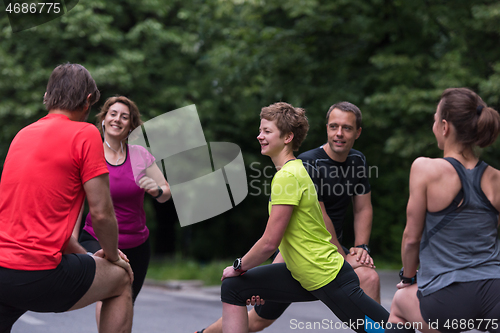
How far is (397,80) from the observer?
36.3 ft

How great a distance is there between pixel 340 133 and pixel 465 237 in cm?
181

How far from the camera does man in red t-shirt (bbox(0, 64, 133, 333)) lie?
2621 millimetres

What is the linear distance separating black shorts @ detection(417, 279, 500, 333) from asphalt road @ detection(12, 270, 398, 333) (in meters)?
3.77

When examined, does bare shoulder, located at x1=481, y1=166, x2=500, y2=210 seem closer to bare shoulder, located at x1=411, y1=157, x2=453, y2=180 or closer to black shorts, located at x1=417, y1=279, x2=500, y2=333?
bare shoulder, located at x1=411, y1=157, x2=453, y2=180

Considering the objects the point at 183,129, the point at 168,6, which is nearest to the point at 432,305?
the point at 183,129

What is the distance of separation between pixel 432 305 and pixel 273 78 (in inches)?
430

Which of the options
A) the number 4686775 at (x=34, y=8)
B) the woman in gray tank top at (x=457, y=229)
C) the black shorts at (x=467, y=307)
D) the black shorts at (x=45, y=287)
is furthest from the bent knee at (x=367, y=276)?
the number 4686775 at (x=34, y=8)

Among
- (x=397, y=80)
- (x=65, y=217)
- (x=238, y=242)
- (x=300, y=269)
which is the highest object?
(x=397, y=80)

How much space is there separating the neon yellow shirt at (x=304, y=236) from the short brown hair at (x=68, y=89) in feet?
3.89

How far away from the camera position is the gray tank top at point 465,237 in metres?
2.47

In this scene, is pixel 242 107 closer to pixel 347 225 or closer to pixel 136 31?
pixel 136 31

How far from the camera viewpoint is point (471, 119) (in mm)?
2537

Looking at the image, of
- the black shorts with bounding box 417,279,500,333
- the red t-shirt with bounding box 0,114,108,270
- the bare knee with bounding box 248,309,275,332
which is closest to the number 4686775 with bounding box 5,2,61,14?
the bare knee with bounding box 248,309,275,332

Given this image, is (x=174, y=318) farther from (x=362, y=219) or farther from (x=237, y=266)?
(x=237, y=266)
